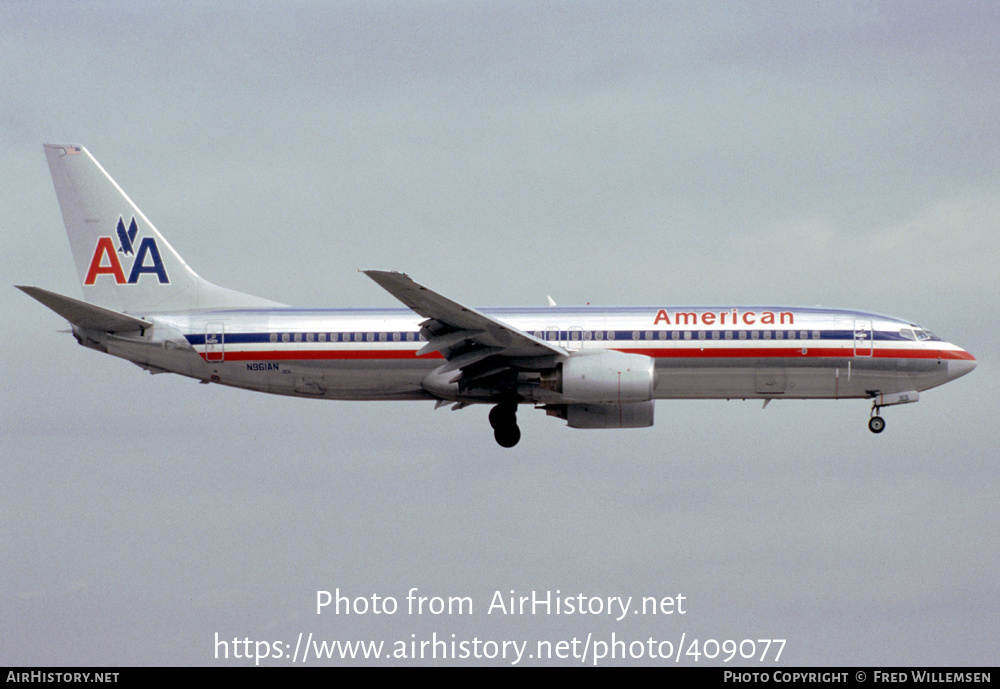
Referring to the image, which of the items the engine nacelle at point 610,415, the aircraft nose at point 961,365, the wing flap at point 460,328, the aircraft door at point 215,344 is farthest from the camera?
the aircraft door at point 215,344

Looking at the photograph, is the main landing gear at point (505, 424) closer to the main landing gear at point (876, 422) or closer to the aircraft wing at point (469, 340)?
the aircraft wing at point (469, 340)

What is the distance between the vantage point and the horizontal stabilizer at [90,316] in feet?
96.7

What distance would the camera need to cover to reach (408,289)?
89.1 feet

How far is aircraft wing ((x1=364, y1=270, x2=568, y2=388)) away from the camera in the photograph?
27.7 meters

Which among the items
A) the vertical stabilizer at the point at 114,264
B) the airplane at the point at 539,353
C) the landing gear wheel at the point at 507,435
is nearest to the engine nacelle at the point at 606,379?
the airplane at the point at 539,353

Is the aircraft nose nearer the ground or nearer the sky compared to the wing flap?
nearer the ground

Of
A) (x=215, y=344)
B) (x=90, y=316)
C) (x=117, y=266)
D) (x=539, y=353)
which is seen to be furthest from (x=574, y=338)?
(x=117, y=266)

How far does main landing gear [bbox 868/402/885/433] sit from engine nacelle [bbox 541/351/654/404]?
7004mm

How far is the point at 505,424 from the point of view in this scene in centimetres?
3177

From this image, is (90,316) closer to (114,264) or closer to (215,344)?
(114,264)

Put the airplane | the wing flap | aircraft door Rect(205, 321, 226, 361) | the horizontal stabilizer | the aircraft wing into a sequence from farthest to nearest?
aircraft door Rect(205, 321, 226, 361), the airplane, the horizontal stabilizer, the aircraft wing, the wing flap

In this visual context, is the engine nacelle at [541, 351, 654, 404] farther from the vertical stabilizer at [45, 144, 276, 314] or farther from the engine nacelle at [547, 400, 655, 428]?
the vertical stabilizer at [45, 144, 276, 314]

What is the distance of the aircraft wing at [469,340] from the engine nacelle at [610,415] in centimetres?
258

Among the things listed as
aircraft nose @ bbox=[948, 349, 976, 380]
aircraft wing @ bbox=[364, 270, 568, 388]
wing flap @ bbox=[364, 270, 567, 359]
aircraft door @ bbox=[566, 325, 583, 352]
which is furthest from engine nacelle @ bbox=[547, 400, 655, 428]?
aircraft nose @ bbox=[948, 349, 976, 380]
